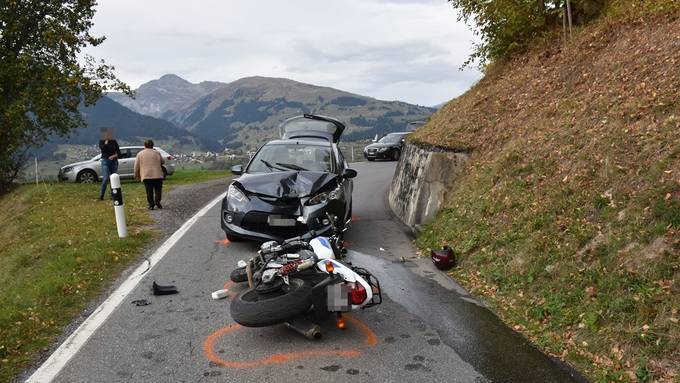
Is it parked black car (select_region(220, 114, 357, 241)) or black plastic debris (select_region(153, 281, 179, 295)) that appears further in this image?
parked black car (select_region(220, 114, 357, 241))

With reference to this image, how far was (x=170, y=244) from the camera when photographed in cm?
834

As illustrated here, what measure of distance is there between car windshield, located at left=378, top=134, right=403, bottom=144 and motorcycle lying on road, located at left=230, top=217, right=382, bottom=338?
78.9ft

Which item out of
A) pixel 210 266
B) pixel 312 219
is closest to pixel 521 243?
pixel 312 219

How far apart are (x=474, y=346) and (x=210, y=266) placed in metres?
3.79

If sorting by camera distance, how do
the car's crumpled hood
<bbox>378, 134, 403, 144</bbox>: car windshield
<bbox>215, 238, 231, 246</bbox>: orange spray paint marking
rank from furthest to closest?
<bbox>378, 134, 403, 144</bbox>: car windshield → <bbox>215, 238, 231, 246</bbox>: orange spray paint marking → the car's crumpled hood

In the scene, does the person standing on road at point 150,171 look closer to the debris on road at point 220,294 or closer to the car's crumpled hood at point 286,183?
the car's crumpled hood at point 286,183

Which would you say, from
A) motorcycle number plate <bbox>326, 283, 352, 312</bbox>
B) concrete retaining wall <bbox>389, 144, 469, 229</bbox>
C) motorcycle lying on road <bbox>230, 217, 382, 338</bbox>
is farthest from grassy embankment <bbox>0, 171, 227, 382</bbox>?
concrete retaining wall <bbox>389, 144, 469, 229</bbox>

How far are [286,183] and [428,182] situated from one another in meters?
3.24

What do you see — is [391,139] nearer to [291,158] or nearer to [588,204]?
[291,158]

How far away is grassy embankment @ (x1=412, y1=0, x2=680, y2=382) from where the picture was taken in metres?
4.24

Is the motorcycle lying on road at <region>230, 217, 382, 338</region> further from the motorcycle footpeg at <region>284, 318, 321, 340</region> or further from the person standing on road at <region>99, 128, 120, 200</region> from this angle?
the person standing on road at <region>99, 128, 120, 200</region>

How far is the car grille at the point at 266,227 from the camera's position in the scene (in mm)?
7344

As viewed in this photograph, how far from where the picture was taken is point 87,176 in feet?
68.1

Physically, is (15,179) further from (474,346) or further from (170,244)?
(474,346)
